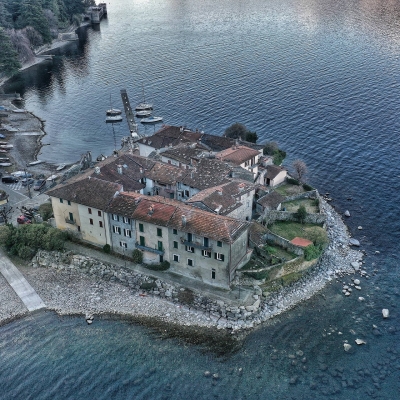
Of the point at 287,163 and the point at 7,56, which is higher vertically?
the point at 7,56

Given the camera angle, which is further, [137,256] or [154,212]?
[137,256]

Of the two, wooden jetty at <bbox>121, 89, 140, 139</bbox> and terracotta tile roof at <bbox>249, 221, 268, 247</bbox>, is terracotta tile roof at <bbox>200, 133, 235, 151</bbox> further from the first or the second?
terracotta tile roof at <bbox>249, 221, 268, 247</bbox>

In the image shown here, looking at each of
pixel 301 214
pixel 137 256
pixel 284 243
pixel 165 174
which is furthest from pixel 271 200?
pixel 137 256

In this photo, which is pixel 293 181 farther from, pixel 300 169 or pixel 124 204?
pixel 124 204

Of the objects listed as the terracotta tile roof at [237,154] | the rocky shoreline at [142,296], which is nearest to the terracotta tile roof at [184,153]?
the terracotta tile roof at [237,154]

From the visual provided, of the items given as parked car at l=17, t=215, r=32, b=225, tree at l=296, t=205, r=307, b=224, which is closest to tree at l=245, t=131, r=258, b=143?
tree at l=296, t=205, r=307, b=224

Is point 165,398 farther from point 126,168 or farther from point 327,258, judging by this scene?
point 126,168
